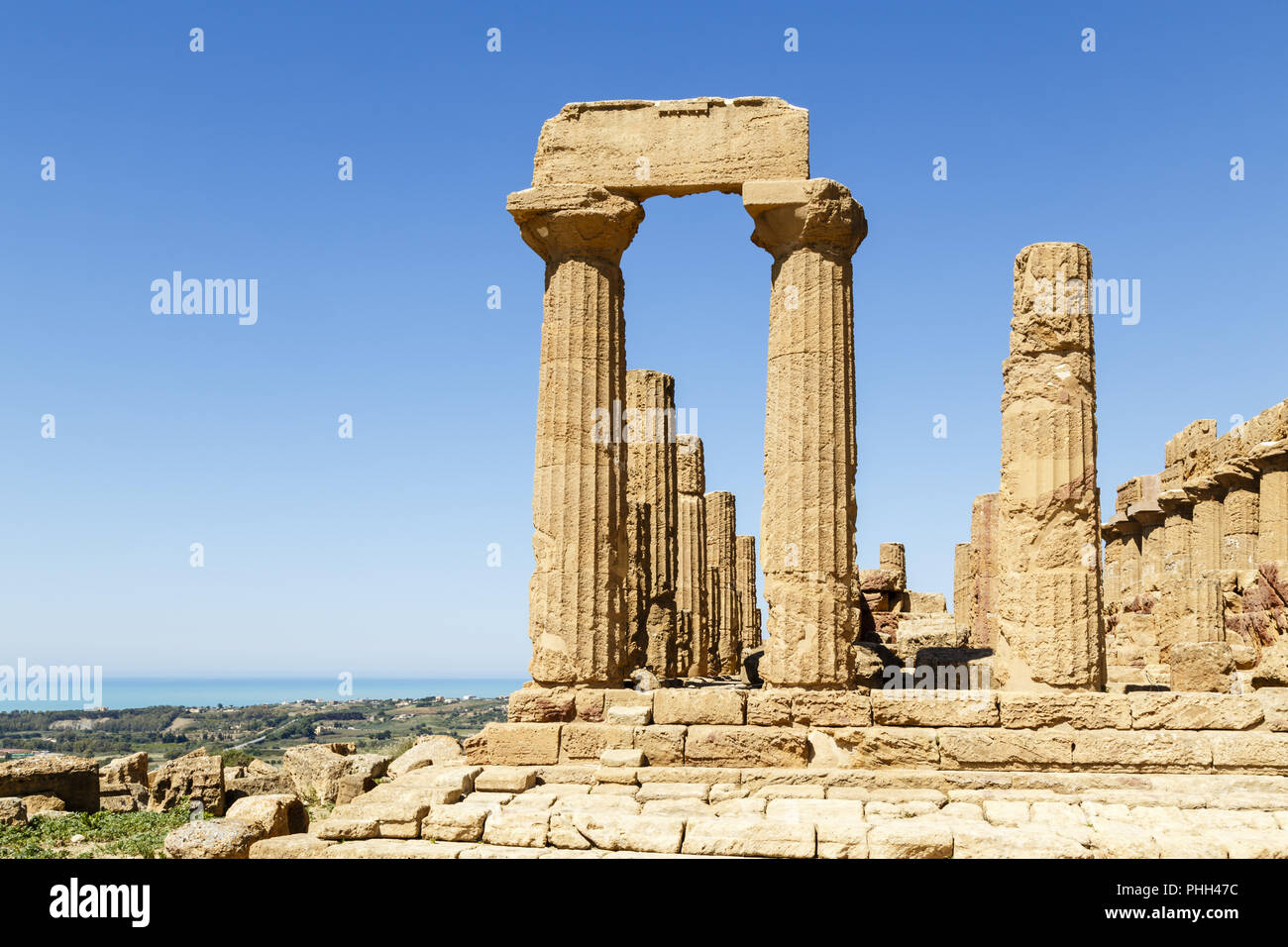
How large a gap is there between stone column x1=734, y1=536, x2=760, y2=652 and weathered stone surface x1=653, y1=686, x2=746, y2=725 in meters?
18.2

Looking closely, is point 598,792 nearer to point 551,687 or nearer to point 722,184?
point 551,687

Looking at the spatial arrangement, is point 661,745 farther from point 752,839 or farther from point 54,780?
point 54,780

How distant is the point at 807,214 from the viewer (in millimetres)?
14258

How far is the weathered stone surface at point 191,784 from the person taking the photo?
672 inches

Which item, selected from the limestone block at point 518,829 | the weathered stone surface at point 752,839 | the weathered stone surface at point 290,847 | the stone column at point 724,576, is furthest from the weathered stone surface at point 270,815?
the stone column at point 724,576

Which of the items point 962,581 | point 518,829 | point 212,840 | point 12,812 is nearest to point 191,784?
point 12,812

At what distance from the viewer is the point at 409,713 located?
78750 mm

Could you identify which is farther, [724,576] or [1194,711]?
[724,576]

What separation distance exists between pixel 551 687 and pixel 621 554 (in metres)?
2.00

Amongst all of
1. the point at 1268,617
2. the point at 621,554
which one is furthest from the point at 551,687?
the point at 1268,617

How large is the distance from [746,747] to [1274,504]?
18210 mm

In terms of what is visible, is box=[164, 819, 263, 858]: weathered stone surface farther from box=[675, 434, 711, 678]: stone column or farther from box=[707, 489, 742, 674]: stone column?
box=[707, 489, 742, 674]: stone column

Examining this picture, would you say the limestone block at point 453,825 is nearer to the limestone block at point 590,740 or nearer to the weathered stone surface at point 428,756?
the limestone block at point 590,740

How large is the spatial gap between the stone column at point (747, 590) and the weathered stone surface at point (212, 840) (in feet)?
74.2
